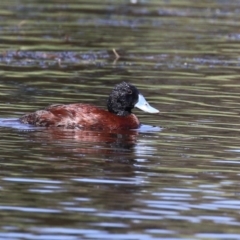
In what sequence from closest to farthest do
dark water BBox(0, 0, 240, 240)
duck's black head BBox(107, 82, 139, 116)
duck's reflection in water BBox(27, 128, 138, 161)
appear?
dark water BBox(0, 0, 240, 240)
duck's reflection in water BBox(27, 128, 138, 161)
duck's black head BBox(107, 82, 139, 116)

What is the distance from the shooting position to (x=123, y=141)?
12.6 metres

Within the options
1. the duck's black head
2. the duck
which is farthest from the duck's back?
the duck's black head

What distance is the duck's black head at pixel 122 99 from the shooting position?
45.4 ft

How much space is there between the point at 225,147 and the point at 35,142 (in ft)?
7.32

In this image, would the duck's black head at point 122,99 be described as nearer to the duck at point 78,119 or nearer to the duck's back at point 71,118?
the duck at point 78,119

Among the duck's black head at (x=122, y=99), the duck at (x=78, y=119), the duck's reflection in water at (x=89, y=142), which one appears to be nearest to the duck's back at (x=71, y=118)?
the duck at (x=78, y=119)

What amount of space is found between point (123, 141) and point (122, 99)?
1311mm

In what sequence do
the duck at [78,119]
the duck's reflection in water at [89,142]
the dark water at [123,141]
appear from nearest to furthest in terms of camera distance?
the dark water at [123,141], the duck's reflection in water at [89,142], the duck at [78,119]

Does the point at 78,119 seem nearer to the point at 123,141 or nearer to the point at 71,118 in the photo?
the point at 71,118

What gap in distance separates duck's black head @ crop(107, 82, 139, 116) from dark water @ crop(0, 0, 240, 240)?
1.29 feet

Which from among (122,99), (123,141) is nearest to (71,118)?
(122,99)

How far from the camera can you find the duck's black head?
13844mm

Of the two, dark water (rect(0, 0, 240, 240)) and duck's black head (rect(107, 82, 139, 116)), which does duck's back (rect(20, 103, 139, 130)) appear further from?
duck's black head (rect(107, 82, 139, 116))

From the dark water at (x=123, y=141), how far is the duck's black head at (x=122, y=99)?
393mm
